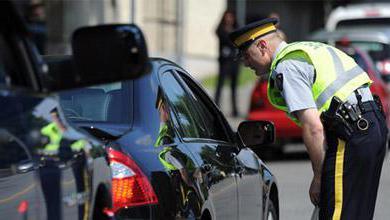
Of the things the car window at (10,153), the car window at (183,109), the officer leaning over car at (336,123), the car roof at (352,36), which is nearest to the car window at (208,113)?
the car window at (183,109)

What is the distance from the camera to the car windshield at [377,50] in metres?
17.0

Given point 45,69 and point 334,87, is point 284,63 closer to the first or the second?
point 334,87

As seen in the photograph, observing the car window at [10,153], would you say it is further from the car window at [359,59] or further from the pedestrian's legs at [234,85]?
the pedestrian's legs at [234,85]

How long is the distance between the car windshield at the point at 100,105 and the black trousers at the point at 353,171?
1.14m

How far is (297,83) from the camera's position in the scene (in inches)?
207

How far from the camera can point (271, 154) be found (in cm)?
1401

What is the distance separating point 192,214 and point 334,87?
1132 mm

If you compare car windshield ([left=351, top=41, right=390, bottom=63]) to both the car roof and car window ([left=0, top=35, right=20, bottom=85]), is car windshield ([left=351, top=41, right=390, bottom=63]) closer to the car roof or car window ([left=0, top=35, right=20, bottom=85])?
the car roof

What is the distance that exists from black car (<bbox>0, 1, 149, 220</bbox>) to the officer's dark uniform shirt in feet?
6.28

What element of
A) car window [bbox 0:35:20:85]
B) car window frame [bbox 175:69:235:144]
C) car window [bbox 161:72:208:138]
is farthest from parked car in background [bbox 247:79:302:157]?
car window [bbox 0:35:20:85]

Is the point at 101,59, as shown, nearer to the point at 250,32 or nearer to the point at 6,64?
the point at 6,64

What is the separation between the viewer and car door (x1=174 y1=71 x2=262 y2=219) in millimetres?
5910

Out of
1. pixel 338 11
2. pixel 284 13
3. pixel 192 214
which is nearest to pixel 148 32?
pixel 338 11

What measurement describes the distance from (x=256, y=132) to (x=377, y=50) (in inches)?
443
